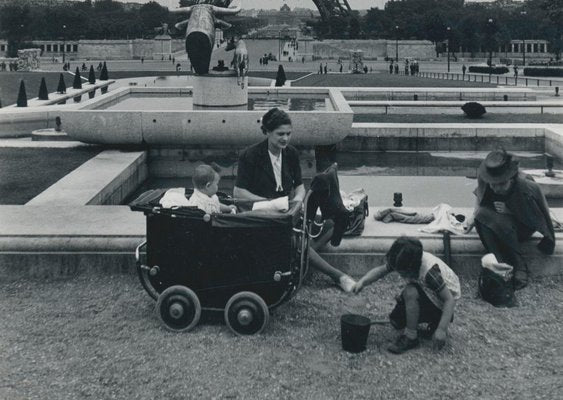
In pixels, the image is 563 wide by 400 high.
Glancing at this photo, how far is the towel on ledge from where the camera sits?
796 centimetres

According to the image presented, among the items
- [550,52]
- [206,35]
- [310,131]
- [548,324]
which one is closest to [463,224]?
[548,324]

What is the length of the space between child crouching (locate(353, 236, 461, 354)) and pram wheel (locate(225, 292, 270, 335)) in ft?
3.20

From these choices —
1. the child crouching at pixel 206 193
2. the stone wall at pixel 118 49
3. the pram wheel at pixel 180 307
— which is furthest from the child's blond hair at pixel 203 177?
the stone wall at pixel 118 49

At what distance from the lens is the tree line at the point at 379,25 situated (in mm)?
102250

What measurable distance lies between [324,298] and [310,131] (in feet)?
A: 23.7

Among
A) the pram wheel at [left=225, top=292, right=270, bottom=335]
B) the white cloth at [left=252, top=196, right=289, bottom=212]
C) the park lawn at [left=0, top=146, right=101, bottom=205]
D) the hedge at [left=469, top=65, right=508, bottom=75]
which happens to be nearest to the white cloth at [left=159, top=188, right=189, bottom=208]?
the white cloth at [left=252, top=196, right=289, bottom=212]

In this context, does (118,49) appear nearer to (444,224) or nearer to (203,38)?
(203,38)

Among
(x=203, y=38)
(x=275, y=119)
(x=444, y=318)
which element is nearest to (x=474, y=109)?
(x=203, y=38)

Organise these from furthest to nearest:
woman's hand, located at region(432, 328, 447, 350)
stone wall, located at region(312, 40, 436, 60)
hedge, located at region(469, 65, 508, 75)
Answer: stone wall, located at region(312, 40, 436, 60), hedge, located at region(469, 65, 508, 75), woman's hand, located at region(432, 328, 447, 350)

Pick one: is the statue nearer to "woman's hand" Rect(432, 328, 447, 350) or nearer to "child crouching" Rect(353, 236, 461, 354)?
"child crouching" Rect(353, 236, 461, 354)

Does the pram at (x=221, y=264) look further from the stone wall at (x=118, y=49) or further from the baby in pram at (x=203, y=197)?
the stone wall at (x=118, y=49)

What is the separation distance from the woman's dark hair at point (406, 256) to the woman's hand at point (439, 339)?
1.53 ft

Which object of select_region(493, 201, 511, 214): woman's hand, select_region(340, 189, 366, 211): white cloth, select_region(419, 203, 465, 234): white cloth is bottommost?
select_region(419, 203, 465, 234): white cloth

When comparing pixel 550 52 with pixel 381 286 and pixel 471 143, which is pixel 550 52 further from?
pixel 381 286
